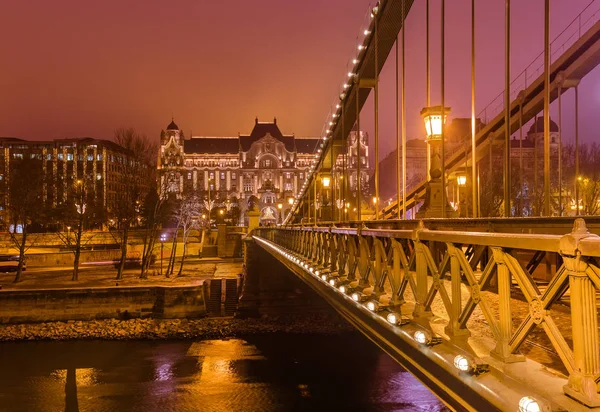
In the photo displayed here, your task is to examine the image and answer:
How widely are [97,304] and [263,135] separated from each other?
95.0 m

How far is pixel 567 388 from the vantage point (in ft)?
8.08

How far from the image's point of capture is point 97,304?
26594mm

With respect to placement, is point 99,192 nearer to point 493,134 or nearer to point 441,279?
point 493,134

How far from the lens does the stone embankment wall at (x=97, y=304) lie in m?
26.0

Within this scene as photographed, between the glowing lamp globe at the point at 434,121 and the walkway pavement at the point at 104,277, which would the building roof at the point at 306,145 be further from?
the glowing lamp globe at the point at 434,121

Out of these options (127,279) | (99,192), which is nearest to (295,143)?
(99,192)

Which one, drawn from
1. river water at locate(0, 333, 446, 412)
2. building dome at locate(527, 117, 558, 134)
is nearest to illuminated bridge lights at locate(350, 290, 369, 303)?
building dome at locate(527, 117, 558, 134)

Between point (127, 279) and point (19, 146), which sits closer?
point (127, 279)

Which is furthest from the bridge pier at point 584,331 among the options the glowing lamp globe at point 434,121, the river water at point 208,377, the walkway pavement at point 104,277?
the walkway pavement at point 104,277

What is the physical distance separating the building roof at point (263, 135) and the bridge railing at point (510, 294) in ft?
374

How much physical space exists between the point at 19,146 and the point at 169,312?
255 ft

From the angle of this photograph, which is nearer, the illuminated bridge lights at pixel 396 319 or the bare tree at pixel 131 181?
the illuminated bridge lights at pixel 396 319

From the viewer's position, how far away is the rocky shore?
2444 centimetres

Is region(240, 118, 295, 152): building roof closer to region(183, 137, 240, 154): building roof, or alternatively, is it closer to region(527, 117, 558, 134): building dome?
region(183, 137, 240, 154): building roof
